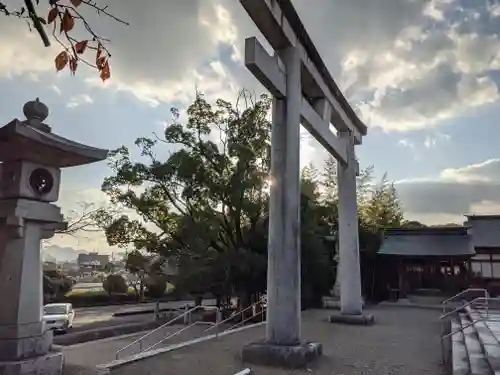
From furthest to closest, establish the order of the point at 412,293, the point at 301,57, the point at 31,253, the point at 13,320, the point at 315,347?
1. the point at 412,293
2. the point at 301,57
3. the point at 315,347
4. the point at 31,253
5. the point at 13,320

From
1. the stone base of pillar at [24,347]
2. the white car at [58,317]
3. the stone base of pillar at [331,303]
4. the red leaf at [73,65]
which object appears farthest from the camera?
the stone base of pillar at [331,303]

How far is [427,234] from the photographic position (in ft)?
63.1

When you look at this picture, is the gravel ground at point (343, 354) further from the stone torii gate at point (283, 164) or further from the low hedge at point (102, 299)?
the low hedge at point (102, 299)

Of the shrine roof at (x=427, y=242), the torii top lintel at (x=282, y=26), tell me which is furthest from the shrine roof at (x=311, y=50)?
the shrine roof at (x=427, y=242)

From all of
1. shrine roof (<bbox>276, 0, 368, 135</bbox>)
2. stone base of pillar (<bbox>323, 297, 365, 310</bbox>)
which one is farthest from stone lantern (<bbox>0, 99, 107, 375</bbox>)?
stone base of pillar (<bbox>323, 297, 365, 310</bbox>)

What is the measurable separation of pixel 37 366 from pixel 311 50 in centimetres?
626

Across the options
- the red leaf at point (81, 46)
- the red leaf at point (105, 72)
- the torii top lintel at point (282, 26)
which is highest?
the torii top lintel at point (282, 26)

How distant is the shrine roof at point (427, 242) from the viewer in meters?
17.3

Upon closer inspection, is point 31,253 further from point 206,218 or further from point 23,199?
point 206,218

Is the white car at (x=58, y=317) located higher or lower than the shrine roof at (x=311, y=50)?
lower

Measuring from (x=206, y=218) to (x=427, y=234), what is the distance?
36.0 ft

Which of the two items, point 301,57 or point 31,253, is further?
point 301,57

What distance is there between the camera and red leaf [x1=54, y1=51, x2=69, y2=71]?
6.54 ft

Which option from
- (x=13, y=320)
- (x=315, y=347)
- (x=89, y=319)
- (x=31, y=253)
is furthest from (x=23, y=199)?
(x=89, y=319)
